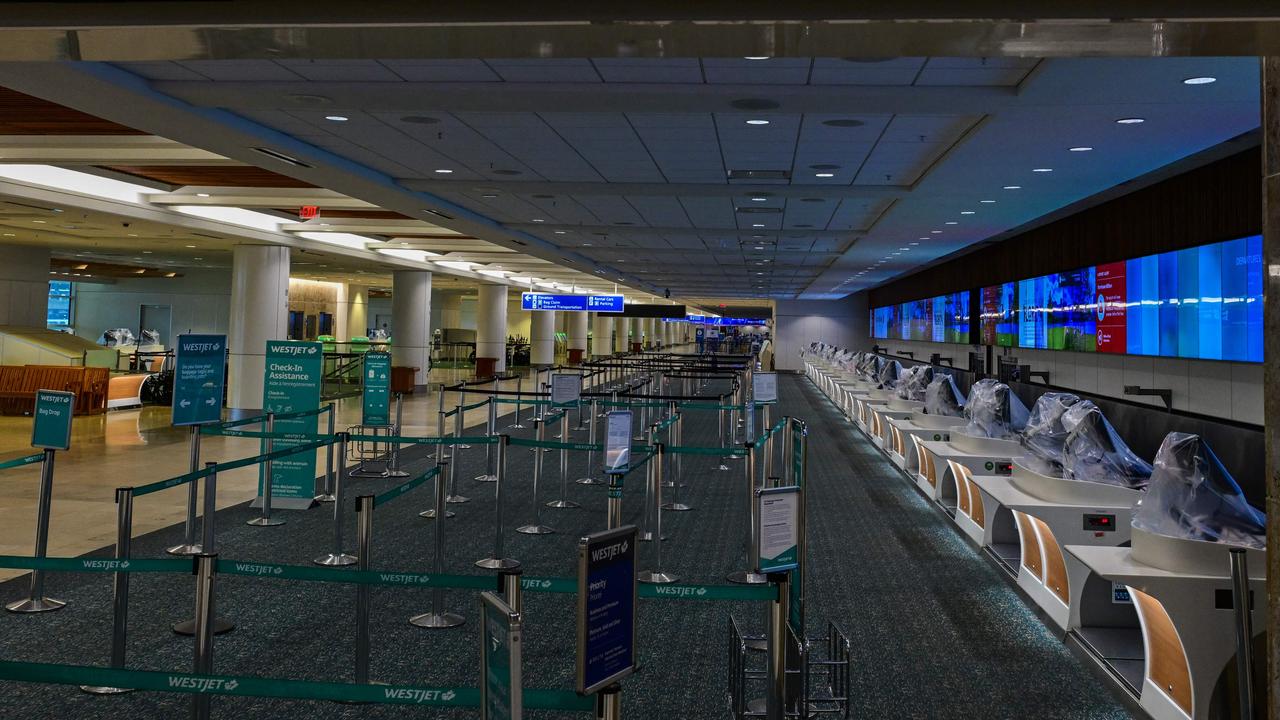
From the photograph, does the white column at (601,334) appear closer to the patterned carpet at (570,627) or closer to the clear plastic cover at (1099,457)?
the patterned carpet at (570,627)

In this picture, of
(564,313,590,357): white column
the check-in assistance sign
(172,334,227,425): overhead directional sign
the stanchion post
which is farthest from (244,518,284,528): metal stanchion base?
(564,313,590,357): white column

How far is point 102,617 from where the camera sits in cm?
555

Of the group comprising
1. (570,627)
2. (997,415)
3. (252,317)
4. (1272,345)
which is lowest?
(570,627)

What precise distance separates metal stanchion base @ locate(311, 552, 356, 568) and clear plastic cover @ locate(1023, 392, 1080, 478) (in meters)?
5.25

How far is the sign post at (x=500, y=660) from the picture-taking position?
2008 mm

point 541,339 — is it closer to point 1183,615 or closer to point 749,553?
point 749,553

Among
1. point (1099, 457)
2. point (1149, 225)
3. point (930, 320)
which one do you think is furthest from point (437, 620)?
point (930, 320)

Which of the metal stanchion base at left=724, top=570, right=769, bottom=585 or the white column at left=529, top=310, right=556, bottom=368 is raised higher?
the white column at left=529, top=310, right=556, bottom=368

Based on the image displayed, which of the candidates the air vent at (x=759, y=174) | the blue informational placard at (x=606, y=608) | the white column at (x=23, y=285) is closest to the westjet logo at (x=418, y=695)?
the blue informational placard at (x=606, y=608)

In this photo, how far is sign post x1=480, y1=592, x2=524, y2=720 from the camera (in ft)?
6.59

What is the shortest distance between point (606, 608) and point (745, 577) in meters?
4.46

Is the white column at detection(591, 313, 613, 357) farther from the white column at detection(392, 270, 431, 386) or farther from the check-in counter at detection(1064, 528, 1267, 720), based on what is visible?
the check-in counter at detection(1064, 528, 1267, 720)

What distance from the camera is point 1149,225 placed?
34.2ft

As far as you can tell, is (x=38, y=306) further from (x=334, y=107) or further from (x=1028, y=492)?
(x=1028, y=492)
